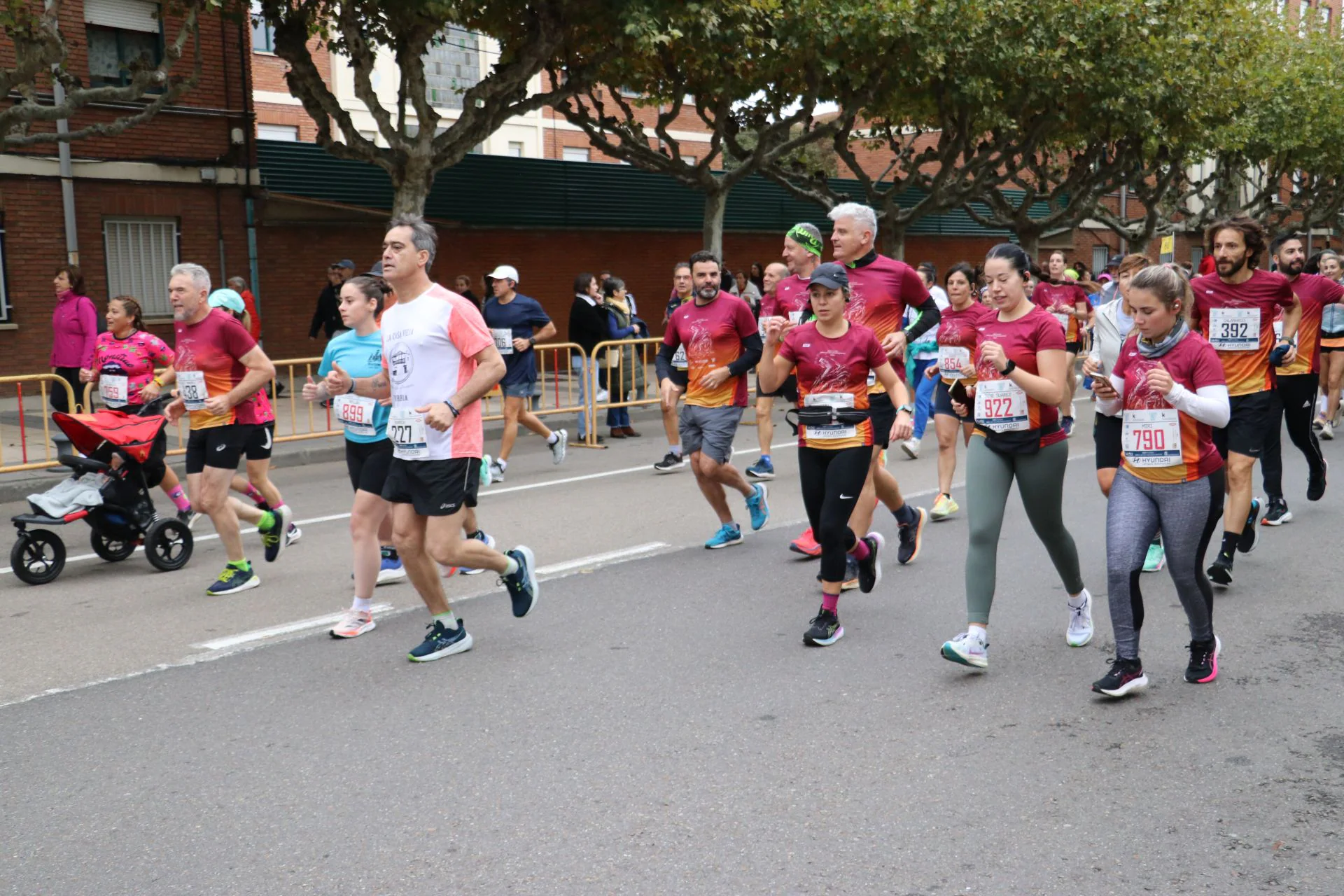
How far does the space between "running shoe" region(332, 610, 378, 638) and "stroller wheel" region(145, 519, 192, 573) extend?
2.20m

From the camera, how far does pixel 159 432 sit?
827 centimetres

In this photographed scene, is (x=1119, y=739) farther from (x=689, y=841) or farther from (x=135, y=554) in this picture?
(x=135, y=554)

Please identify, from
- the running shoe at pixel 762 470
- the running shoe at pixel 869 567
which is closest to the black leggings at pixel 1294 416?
the running shoe at pixel 869 567

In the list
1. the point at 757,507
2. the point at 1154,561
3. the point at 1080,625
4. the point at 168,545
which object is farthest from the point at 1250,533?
the point at 168,545

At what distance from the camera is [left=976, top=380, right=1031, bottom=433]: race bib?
5.49 m

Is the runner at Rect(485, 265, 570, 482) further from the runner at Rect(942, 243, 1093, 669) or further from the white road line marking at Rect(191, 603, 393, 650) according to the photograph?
the runner at Rect(942, 243, 1093, 669)

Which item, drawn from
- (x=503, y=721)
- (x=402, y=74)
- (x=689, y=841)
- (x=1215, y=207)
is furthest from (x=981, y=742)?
(x=1215, y=207)

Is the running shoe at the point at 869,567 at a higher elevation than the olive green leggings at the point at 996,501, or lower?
lower

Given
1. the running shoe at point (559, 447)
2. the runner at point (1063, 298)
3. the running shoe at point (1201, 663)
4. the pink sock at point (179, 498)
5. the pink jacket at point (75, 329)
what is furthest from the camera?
the pink jacket at point (75, 329)

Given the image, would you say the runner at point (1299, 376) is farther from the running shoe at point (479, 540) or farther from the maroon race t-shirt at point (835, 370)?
the running shoe at point (479, 540)

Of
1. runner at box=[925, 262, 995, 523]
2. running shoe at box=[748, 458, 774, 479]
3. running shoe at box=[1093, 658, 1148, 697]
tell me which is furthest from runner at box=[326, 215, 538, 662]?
running shoe at box=[748, 458, 774, 479]

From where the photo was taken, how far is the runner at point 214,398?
7.22 m

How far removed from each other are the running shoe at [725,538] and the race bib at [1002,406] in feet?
9.86

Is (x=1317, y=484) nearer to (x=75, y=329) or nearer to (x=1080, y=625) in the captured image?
(x=1080, y=625)
